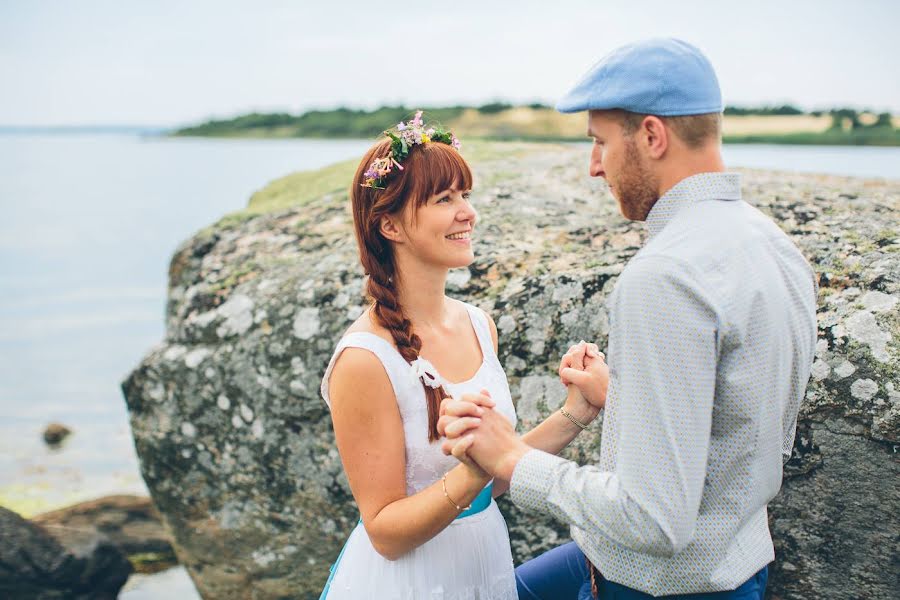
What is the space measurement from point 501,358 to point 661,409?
237 centimetres

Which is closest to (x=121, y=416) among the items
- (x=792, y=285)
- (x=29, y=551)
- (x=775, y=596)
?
(x=29, y=551)

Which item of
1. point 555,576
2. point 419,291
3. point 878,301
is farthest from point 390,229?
point 878,301

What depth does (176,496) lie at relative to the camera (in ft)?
17.8

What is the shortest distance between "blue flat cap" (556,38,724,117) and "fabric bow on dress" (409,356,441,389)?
1187mm

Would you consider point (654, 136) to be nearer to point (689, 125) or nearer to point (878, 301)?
point (689, 125)

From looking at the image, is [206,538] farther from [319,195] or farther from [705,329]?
[705,329]

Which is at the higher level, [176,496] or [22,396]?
[176,496]

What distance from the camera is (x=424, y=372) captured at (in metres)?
3.12

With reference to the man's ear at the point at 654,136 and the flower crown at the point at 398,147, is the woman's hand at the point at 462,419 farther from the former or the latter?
the flower crown at the point at 398,147

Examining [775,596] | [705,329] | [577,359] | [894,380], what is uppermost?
[705,329]

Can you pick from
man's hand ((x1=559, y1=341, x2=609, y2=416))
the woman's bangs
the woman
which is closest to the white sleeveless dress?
the woman

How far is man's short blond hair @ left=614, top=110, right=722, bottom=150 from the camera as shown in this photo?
2.26 meters

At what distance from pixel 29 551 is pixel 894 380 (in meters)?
6.03

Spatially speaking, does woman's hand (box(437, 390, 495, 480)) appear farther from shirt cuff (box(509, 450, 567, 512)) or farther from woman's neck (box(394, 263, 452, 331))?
woman's neck (box(394, 263, 452, 331))
